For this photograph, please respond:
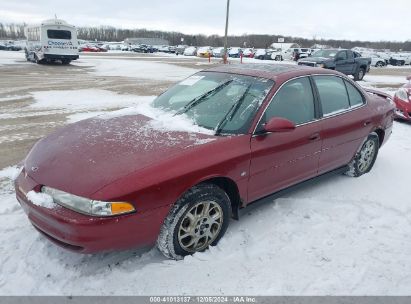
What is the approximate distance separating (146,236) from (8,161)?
351 cm

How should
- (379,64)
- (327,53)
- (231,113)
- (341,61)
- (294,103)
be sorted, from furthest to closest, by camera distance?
(379,64)
(327,53)
(341,61)
(294,103)
(231,113)

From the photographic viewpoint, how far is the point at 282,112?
382 cm

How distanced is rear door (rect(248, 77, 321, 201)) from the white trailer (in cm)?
2375

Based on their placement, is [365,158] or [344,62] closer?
[365,158]

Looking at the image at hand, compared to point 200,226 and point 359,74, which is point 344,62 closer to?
point 359,74

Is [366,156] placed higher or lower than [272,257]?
higher

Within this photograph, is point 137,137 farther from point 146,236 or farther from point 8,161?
point 8,161

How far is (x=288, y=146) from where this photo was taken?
3.79 meters

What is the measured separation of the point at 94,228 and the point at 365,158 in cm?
403

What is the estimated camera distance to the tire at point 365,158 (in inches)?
200

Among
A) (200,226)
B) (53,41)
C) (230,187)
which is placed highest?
(53,41)

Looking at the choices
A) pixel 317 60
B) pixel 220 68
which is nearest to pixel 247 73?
pixel 220 68

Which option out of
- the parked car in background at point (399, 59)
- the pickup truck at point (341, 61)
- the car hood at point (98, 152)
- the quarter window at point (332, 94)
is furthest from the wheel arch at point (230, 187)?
the parked car in background at point (399, 59)

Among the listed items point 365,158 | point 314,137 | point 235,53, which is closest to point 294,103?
point 314,137
